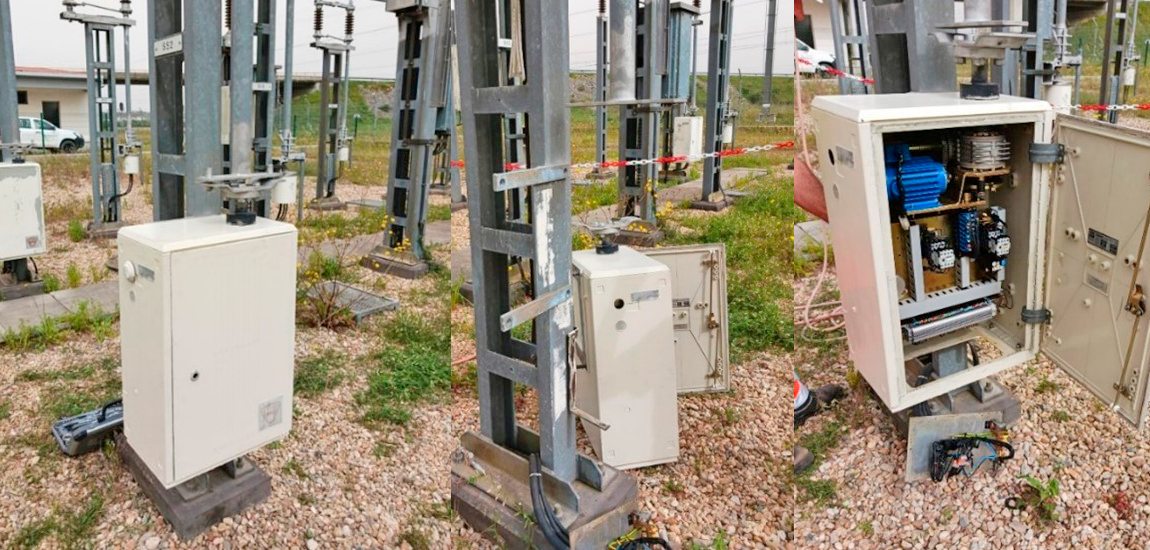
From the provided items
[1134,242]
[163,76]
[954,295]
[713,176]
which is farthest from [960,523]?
[713,176]

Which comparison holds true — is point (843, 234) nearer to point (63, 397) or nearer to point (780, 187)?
point (63, 397)

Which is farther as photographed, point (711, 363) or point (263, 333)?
point (711, 363)

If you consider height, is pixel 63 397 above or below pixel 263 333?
below

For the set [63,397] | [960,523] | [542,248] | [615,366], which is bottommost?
[960,523]

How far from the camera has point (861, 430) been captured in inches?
149

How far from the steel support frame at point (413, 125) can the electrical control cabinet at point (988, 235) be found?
3.51 metres

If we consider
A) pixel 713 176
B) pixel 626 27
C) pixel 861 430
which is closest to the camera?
pixel 626 27

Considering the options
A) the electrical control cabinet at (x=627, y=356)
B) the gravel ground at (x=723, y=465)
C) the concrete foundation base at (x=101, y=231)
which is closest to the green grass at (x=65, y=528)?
the gravel ground at (x=723, y=465)

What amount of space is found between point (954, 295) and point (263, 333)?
2858 mm

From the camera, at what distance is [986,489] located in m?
3.34

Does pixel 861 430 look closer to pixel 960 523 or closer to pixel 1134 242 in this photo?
pixel 960 523

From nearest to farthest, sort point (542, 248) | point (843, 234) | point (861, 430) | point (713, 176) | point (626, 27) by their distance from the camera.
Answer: point (626, 27)
point (542, 248)
point (843, 234)
point (861, 430)
point (713, 176)

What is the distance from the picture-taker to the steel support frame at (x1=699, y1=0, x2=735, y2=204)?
9078 millimetres

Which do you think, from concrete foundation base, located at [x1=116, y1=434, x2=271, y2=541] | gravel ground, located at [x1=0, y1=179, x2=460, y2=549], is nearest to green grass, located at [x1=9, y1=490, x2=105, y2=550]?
gravel ground, located at [x1=0, y1=179, x2=460, y2=549]
